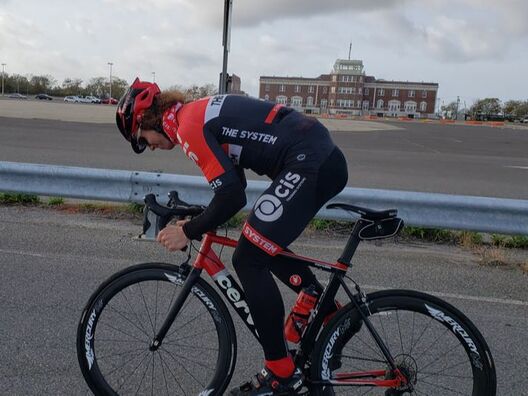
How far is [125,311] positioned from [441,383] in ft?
6.29

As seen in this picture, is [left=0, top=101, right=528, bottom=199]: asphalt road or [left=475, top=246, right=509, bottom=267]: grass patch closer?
[left=475, top=246, right=509, bottom=267]: grass patch

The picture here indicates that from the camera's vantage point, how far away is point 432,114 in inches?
4417

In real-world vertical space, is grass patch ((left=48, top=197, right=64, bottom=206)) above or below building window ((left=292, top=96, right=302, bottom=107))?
below

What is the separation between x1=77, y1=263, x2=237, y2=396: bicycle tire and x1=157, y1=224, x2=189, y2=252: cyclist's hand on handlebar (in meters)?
0.20

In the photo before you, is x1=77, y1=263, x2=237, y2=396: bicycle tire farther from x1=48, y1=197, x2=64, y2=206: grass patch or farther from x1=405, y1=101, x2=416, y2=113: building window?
x1=405, y1=101, x2=416, y2=113: building window

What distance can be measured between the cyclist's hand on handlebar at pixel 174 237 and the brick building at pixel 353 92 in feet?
359

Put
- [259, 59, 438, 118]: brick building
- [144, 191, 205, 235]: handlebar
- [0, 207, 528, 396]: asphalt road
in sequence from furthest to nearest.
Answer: [259, 59, 438, 118]: brick building, [0, 207, 528, 396]: asphalt road, [144, 191, 205, 235]: handlebar

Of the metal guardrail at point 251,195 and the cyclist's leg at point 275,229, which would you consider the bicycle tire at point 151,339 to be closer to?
the cyclist's leg at point 275,229

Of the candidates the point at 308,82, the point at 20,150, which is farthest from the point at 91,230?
the point at 308,82

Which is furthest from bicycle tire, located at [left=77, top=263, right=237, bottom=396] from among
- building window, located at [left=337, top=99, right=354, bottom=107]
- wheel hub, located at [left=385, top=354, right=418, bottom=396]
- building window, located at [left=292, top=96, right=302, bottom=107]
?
building window, located at [left=337, top=99, right=354, bottom=107]

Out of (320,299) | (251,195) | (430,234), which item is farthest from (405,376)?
(430,234)

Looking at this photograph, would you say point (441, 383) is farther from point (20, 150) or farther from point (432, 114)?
point (432, 114)

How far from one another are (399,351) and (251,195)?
3.21m

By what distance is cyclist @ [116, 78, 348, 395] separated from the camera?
2455 millimetres
